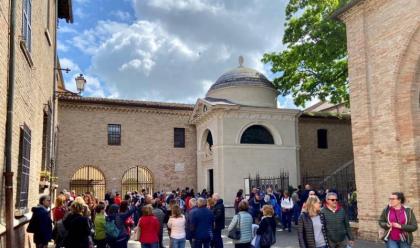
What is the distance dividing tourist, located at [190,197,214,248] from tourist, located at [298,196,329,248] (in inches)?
118

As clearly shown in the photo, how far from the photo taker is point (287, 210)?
16.3 m

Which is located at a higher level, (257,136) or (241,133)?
(241,133)

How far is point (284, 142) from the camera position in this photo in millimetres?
25703

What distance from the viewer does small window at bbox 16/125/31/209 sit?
7.99 m

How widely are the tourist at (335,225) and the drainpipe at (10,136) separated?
195 inches

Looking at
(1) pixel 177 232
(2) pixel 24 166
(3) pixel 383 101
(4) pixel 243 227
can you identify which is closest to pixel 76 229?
(2) pixel 24 166

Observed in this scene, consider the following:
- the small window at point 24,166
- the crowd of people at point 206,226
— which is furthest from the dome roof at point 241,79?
the small window at point 24,166

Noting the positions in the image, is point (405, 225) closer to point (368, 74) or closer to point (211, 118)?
Answer: point (368, 74)

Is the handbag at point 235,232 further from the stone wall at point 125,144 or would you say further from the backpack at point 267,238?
the stone wall at point 125,144

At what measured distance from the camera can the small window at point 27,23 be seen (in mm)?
8055

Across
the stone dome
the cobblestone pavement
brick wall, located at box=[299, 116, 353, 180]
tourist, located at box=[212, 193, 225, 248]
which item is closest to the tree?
the stone dome

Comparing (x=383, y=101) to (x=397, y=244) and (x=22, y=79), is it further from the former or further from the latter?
(x=22, y=79)

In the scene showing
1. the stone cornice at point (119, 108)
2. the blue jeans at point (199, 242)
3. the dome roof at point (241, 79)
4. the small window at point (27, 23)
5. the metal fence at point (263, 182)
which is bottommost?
the blue jeans at point (199, 242)

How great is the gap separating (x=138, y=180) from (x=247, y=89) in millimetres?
9187
